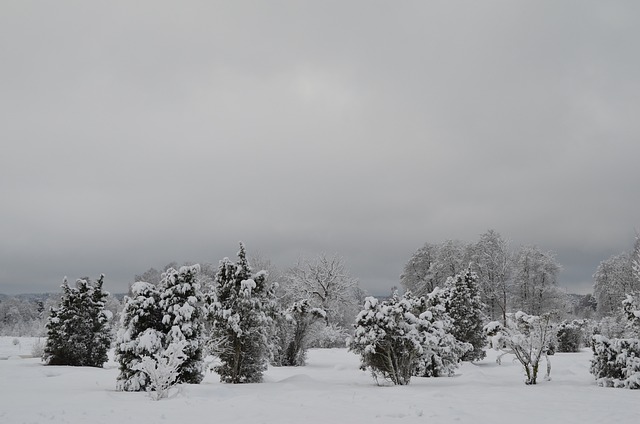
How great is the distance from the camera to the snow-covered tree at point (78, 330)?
70.6ft

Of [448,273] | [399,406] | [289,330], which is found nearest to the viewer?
[399,406]

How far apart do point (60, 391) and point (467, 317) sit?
2218 centimetres

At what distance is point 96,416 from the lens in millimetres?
8836

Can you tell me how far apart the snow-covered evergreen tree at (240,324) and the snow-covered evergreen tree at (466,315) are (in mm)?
14162

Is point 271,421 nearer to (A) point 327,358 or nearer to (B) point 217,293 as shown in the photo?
(B) point 217,293

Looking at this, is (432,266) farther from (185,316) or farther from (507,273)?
(185,316)

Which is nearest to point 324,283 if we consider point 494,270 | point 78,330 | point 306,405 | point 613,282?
point 494,270

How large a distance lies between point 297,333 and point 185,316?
35.3ft

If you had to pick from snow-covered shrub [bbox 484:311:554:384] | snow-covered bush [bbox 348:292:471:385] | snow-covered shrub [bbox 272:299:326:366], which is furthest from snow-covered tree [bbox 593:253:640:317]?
snow-covered bush [bbox 348:292:471:385]

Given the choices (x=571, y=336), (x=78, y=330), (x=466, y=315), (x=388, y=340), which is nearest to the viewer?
(x=388, y=340)

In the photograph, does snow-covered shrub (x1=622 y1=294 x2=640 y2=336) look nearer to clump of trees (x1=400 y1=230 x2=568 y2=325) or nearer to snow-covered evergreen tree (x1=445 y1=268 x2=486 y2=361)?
snow-covered evergreen tree (x1=445 y1=268 x2=486 y2=361)

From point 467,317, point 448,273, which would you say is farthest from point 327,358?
point 448,273

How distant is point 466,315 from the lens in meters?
26.8

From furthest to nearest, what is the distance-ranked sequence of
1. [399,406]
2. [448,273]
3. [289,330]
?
[448,273] → [289,330] → [399,406]
